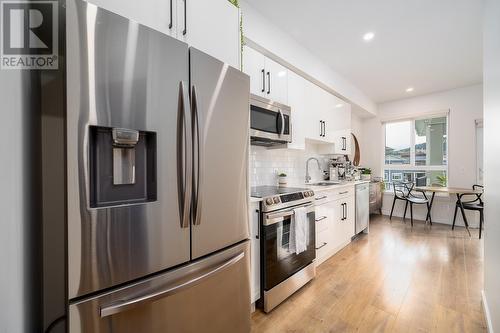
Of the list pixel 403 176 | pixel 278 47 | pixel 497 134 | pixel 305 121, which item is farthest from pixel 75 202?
pixel 403 176

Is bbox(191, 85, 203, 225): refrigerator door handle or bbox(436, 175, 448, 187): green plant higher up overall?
bbox(191, 85, 203, 225): refrigerator door handle

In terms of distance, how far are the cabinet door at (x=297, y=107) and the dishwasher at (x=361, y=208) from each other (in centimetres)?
165

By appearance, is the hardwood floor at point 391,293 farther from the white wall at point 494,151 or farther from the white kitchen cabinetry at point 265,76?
the white kitchen cabinetry at point 265,76

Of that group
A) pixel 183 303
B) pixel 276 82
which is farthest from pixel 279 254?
pixel 276 82

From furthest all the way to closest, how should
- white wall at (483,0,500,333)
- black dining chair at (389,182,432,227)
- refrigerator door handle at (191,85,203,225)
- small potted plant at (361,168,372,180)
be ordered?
1. small potted plant at (361,168,372,180)
2. black dining chair at (389,182,432,227)
3. white wall at (483,0,500,333)
4. refrigerator door handle at (191,85,203,225)

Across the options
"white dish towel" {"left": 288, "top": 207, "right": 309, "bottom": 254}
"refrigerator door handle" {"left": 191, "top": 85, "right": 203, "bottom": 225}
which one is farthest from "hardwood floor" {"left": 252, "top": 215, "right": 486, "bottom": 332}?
"refrigerator door handle" {"left": 191, "top": 85, "right": 203, "bottom": 225}

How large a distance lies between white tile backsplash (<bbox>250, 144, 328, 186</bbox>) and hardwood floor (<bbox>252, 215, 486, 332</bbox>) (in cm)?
120

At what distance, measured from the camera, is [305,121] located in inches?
111

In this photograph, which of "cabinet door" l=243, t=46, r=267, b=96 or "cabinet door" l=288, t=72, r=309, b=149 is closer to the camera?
"cabinet door" l=243, t=46, r=267, b=96

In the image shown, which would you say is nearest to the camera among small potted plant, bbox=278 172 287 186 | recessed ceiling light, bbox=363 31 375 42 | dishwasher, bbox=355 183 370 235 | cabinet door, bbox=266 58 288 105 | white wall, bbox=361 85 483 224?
cabinet door, bbox=266 58 288 105

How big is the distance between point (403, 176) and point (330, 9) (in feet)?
15.0

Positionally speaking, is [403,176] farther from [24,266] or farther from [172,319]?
[24,266]

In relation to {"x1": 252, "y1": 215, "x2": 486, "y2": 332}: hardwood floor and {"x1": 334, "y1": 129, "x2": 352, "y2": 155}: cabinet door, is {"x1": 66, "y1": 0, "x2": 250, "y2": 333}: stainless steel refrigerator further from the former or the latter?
{"x1": 334, "y1": 129, "x2": 352, "y2": 155}: cabinet door

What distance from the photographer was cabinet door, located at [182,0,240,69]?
1095 millimetres
